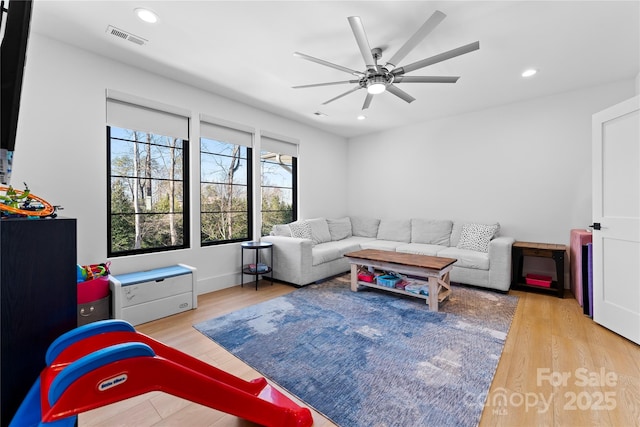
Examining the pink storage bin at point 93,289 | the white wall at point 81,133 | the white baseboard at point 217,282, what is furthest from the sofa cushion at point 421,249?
the pink storage bin at point 93,289

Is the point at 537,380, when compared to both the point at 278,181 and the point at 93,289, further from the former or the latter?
the point at 278,181

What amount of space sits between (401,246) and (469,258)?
100 cm

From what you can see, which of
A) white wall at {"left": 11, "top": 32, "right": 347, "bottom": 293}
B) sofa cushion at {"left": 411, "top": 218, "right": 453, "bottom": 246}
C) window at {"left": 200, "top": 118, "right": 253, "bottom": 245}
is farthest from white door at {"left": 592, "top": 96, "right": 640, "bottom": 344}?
white wall at {"left": 11, "top": 32, "right": 347, "bottom": 293}

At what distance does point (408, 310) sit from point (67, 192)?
354 cm

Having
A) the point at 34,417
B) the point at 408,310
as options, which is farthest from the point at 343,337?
the point at 34,417

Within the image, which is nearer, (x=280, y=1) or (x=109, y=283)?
(x=280, y=1)

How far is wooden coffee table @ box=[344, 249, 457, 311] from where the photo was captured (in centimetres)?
292

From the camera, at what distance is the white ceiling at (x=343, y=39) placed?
2.08 meters

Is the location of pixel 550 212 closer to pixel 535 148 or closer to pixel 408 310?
pixel 535 148

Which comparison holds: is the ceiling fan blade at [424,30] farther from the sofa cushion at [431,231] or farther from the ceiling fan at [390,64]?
the sofa cushion at [431,231]

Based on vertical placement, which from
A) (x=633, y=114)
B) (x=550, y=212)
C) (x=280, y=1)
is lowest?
(x=550, y=212)

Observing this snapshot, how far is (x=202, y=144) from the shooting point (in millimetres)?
3691

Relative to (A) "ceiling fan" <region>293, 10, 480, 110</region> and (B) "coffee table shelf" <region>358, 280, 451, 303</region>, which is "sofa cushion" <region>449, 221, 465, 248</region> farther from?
(A) "ceiling fan" <region>293, 10, 480, 110</region>

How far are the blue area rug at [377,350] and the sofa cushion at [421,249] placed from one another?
750mm
